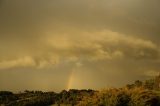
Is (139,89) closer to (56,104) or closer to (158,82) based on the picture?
(158,82)

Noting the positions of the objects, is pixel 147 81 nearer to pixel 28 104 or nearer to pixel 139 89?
pixel 28 104

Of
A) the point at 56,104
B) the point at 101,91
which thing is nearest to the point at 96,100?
the point at 101,91

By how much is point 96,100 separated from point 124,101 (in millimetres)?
4724

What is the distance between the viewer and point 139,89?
70625 mm

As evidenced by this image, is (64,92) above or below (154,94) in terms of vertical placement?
above

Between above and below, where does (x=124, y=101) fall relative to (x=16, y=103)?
below

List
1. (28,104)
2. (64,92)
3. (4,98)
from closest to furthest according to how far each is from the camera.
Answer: (28,104), (64,92), (4,98)

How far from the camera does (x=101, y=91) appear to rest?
7231cm

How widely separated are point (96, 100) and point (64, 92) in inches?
4357

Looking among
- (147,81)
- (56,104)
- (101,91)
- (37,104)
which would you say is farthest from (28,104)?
(101,91)

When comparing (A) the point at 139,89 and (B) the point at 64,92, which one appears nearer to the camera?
(A) the point at 139,89

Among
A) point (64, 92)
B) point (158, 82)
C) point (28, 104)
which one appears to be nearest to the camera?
point (158, 82)

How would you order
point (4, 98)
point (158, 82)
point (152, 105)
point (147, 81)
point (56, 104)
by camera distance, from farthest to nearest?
point (4, 98) < point (56, 104) < point (147, 81) < point (158, 82) < point (152, 105)

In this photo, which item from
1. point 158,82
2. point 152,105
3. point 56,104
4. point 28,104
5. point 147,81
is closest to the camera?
point 152,105
